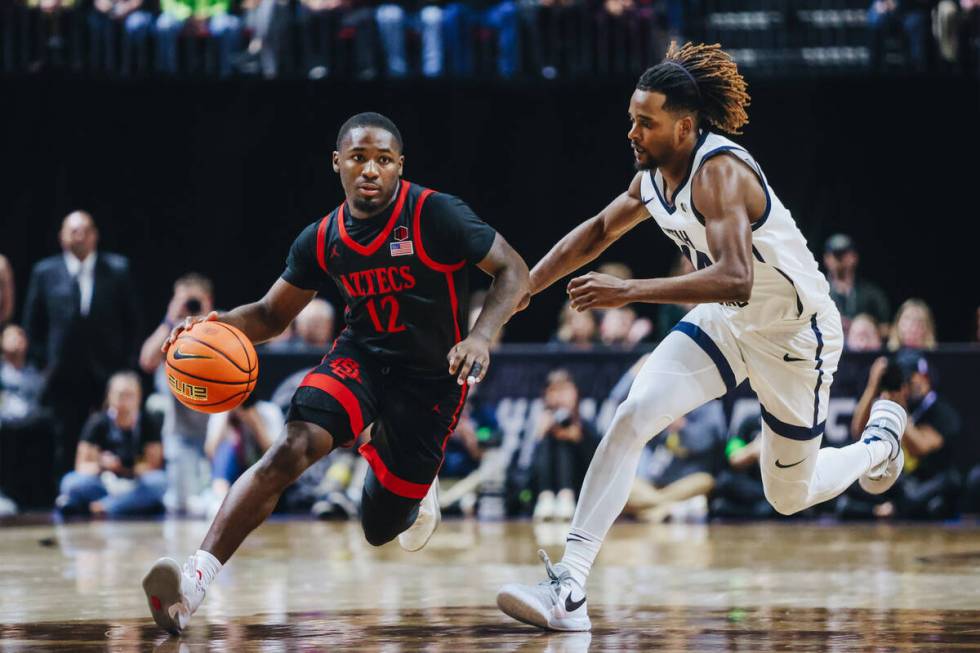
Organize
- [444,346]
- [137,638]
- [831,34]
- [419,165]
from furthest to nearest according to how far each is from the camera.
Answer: [419,165] < [831,34] < [444,346] < [137,638]

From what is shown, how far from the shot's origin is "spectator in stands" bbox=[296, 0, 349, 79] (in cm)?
1285

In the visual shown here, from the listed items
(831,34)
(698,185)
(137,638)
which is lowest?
(137,638)

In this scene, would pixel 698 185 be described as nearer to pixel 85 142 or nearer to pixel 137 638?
pixel 137 638

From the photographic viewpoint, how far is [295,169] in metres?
13.8

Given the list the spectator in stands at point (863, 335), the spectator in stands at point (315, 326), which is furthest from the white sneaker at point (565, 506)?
the spectator in stands at point (863, 335)

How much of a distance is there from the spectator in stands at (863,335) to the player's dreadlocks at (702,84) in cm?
507

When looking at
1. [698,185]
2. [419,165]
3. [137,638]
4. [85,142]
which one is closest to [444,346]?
[698,185]

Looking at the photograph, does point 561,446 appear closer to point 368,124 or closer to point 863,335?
point 863,335

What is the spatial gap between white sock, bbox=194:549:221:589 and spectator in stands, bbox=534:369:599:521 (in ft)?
17.1

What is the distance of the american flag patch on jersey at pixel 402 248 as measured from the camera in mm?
5008

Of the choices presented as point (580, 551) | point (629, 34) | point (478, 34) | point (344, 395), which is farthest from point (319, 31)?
point (580, 551)

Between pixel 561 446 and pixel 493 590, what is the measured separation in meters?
3.80

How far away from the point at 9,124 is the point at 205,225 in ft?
7.17

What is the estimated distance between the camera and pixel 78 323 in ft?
34.4
